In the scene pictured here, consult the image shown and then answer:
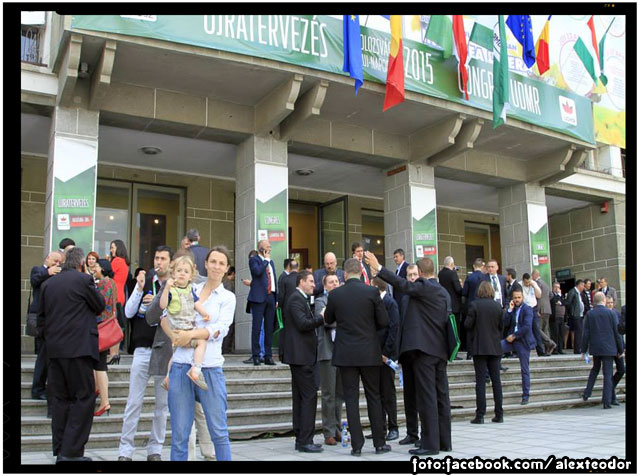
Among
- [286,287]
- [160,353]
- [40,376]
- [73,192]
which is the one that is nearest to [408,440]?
[160,353]

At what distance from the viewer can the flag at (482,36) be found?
536 inches

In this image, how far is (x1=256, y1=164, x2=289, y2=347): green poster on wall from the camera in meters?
12.3

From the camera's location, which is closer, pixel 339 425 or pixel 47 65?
pixel 339 425

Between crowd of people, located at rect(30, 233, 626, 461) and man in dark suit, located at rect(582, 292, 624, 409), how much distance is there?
7.93 ft

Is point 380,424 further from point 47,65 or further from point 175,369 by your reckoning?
point 47,65

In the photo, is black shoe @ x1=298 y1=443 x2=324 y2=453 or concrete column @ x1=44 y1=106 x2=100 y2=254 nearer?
black shoe @ x1=298 y1=443 x2=324 y2=453

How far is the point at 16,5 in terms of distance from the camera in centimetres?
536

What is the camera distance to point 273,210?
40.9 feet

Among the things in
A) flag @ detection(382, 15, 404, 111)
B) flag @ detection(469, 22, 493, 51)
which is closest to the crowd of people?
flag @ detection(382, 15, 404, 111)

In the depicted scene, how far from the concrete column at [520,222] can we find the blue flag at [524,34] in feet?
12.3

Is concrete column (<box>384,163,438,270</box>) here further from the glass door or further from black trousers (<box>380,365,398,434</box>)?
black trousers (<box>380,365,398,434</box>)

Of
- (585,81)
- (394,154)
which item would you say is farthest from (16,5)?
(585,81)

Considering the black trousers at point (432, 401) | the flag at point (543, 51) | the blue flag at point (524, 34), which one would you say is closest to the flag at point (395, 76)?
the blue flag at point (524, 34)

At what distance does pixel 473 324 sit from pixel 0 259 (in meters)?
6.33
